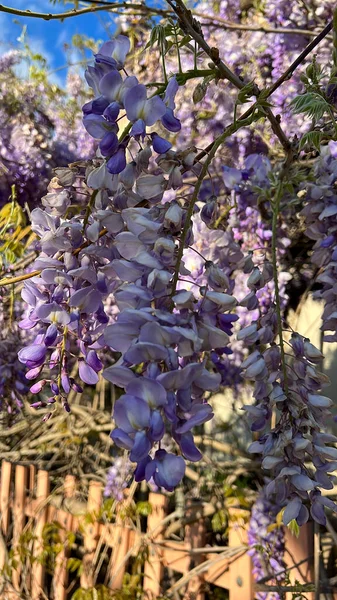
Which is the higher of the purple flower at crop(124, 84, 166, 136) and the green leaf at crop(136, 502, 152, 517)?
the purple flower at crop(124, 84, 166, 136)

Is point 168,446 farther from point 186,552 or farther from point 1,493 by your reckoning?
point 1,493

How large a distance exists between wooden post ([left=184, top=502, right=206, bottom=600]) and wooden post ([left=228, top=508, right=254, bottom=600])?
0.14 meters

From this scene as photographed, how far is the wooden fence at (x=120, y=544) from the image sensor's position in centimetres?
157

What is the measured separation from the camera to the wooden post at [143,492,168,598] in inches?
70.2

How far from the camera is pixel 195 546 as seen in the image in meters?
1.72

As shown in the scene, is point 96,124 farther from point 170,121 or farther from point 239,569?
point 239,569

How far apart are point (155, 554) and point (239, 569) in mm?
354

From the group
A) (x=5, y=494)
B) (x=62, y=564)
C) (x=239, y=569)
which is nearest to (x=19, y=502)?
(x=5, y=494)

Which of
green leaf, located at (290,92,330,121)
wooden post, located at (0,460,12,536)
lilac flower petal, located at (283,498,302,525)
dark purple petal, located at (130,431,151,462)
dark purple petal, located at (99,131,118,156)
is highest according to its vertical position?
green leaf, located at (290,92,330,121)

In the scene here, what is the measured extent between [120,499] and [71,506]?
1.09 feet

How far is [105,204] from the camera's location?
0.49m

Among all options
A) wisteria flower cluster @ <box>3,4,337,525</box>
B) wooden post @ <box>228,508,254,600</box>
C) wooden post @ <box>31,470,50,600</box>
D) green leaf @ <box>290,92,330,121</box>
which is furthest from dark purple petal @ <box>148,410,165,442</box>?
wooden post @ <box>31,470,50,600</box>

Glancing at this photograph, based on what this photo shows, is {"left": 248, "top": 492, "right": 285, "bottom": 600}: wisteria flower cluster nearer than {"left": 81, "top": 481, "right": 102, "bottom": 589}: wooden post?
Yes

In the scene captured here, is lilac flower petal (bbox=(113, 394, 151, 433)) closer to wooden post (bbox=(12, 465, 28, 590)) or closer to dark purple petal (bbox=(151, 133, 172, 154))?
dark purple petal (bbox=(151, 133, 172, 154))
